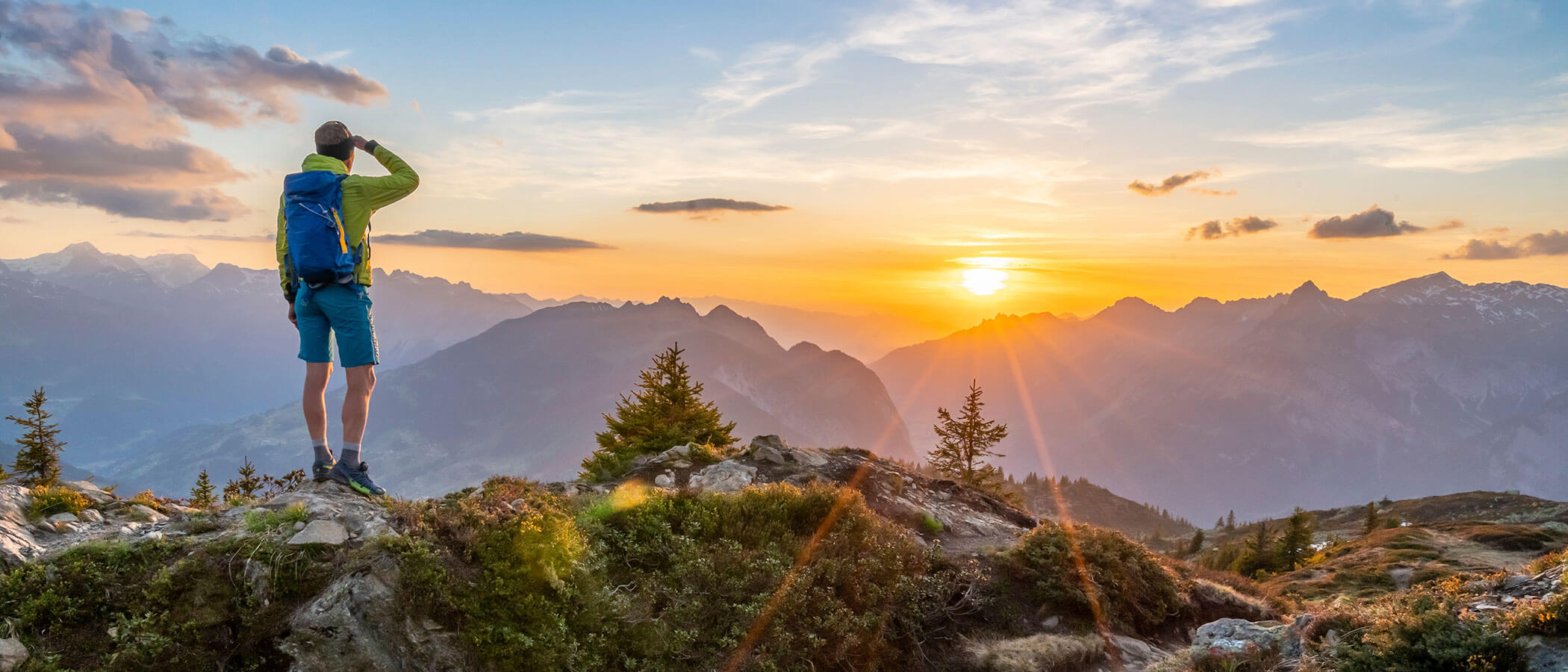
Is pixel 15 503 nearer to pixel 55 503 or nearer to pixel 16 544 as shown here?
pixel 55 503

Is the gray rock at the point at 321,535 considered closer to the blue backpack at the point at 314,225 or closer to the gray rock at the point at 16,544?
the gray rock at the point at 16,544

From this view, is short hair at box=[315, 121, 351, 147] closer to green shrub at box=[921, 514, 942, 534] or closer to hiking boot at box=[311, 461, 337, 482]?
hiking boot at box=[311, 461, 337, 482]

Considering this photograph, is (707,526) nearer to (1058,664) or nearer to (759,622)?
(759,622)

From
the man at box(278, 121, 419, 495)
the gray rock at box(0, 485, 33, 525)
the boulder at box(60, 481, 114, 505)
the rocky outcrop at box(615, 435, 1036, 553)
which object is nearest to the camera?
the gray rock at box(0, 485, 33, 525)

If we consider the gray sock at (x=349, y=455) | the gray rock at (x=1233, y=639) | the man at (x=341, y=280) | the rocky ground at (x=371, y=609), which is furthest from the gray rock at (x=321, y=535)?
the gray rock at (x=1233, y=639)

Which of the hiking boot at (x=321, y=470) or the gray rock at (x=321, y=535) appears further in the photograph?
the hiking boot at (x=321, y=470)

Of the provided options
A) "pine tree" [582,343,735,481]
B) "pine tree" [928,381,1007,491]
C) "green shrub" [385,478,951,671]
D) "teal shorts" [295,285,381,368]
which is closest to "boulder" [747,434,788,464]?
"pine tree" [582,343,735,481]

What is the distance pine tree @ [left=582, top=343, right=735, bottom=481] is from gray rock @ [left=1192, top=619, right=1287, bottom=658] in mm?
12896

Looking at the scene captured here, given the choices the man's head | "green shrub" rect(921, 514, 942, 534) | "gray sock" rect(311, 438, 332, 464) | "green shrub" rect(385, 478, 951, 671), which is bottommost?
"green shrub" rect(921, 514, 942, 534)

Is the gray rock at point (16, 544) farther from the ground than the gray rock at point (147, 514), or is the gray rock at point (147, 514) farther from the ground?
the gray rock at point (16, 544)

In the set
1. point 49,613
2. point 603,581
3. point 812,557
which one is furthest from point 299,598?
point 812,557

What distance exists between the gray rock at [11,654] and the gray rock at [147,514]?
263cm

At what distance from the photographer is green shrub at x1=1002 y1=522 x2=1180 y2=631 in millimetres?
10750

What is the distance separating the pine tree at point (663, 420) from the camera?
67.3 ft
